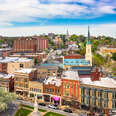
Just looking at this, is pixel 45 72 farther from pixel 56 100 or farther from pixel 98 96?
pixel 98 96

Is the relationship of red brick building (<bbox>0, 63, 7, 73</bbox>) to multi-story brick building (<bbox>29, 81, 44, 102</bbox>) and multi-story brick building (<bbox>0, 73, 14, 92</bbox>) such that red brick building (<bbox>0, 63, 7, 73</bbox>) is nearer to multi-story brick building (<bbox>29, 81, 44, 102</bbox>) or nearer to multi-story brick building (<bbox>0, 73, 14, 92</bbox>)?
multi-story brick building (<bbox>0, 73, 14, 92</bbox>)

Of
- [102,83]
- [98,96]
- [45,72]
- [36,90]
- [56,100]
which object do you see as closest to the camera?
[98,96]

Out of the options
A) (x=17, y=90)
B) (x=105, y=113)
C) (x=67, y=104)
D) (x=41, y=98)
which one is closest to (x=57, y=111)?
(x=67, y=104)

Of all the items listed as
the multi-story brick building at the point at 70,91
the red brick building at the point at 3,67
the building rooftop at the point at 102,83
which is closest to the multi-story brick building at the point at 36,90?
the multi-story brick building at the point at 70,91

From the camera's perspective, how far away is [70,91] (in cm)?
3922

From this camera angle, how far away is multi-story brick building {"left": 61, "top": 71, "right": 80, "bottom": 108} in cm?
3822

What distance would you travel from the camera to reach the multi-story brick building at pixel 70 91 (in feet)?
125

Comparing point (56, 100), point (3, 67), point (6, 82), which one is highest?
point (3, 67)

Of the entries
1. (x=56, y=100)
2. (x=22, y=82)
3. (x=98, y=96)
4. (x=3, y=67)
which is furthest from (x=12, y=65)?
(x=98, y=96)

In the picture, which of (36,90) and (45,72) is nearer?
(36,90)

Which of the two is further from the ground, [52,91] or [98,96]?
[98,96]

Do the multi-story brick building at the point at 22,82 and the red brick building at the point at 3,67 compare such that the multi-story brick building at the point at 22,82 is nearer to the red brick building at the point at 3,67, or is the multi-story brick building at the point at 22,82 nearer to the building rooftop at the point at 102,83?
the building rooftop at the point at 102,83

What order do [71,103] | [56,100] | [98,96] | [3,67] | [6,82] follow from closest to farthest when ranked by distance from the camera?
[98,96] < [71,103] < [56,100] < [6,82] < [3,67]

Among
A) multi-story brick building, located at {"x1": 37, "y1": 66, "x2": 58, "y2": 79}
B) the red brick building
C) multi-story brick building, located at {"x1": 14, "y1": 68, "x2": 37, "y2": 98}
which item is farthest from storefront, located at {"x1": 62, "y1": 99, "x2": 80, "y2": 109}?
the red brick building
